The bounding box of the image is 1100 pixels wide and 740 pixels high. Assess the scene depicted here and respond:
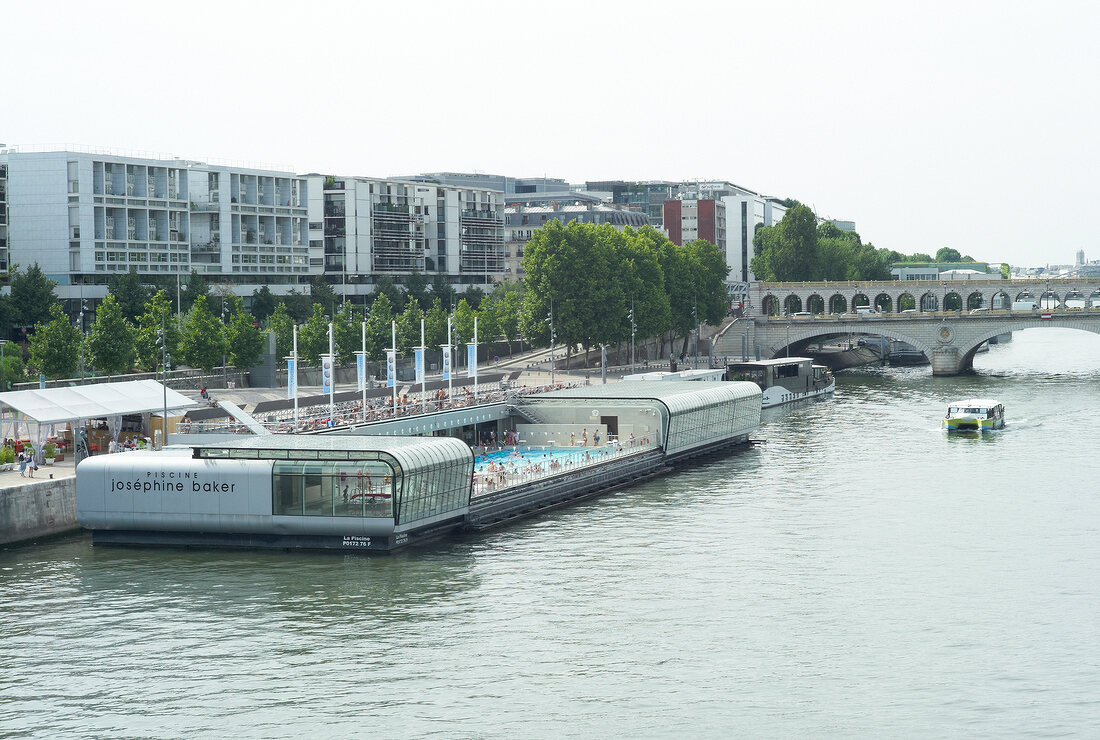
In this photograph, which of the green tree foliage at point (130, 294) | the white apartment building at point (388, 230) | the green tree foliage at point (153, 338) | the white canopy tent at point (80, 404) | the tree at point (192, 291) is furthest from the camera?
the white apartment building at point (388, 230)

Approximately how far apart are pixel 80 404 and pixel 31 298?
54.3 m

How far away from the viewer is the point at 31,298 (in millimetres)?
119750

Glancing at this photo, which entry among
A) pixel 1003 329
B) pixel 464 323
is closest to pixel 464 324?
pixel 464 323

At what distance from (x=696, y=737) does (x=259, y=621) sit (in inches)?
714

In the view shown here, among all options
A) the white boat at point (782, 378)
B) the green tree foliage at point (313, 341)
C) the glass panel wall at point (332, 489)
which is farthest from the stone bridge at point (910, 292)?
the glass panel wall at point (332, 489)

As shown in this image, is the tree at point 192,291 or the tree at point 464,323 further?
the tree at point 464,323

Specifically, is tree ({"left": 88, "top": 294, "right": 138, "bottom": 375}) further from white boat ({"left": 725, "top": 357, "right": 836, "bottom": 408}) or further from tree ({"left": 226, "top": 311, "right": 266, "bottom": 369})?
white boat ({"left": 725, "top": 357, "right": 836, "bottom": 408})

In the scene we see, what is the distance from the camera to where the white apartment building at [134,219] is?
134 meters

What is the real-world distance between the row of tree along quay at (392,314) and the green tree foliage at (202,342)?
85 mm

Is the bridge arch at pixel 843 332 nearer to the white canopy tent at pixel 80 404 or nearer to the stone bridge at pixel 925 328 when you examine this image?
the stone bridge at pixel 925 328

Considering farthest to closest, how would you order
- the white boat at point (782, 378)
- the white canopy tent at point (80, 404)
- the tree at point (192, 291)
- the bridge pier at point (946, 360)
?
the bridge pier at point (946, 360), the white boat at point (782, 378), the tree at point (192, 291), the white canopy tent at point (80, 404)

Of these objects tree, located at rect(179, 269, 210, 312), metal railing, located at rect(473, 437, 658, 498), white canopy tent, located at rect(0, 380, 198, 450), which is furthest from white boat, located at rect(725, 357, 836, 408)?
white canopy tent, located at rect(0, 380, 198, 450)

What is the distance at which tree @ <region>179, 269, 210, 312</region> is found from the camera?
433 feet

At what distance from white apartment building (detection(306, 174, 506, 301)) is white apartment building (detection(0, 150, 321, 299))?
14.4 m
